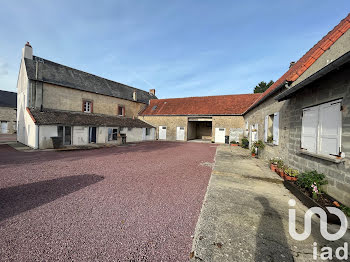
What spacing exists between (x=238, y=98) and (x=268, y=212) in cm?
2038

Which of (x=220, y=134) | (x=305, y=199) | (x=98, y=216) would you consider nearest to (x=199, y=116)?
(x=220, y=134)

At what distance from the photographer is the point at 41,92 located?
13.5m

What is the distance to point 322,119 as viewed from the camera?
4.06 meters

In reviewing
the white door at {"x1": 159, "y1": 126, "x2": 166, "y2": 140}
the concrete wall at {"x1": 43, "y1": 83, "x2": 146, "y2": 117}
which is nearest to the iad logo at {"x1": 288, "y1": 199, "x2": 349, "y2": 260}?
the concrete wall at {"x1": 43, "y1": 83, "x2": 146, "y2": 117}

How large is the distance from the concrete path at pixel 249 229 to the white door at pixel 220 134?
1550cm

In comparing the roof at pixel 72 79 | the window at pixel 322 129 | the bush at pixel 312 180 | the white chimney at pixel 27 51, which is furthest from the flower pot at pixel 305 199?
the white chimney at pixel 27 51

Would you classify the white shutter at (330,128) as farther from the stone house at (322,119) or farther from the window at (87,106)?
the window at (87,106)

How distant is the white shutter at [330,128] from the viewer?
352 cm

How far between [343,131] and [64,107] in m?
19.4

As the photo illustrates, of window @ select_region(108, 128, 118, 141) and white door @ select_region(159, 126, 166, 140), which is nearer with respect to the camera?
window @ select_region(108, 128, 118, 141)

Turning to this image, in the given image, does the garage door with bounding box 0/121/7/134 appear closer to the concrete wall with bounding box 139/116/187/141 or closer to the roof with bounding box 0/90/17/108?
the roof with bounding box 0/90/17/108

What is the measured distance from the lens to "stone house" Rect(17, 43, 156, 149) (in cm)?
1228

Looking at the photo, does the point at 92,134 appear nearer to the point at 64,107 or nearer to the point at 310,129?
the point at 64,107

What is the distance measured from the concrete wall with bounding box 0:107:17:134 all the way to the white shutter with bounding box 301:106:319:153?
129 ft
